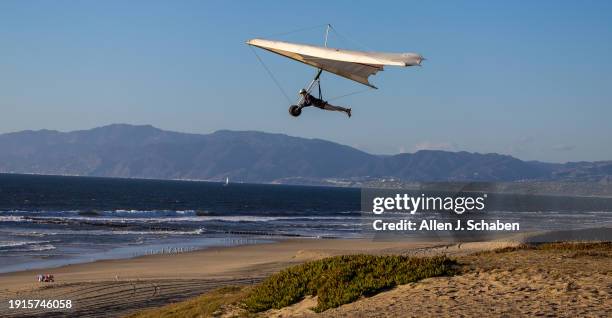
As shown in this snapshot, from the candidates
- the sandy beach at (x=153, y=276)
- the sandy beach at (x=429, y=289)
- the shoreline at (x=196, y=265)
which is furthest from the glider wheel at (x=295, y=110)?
the shoreline at (x=196, y=265)

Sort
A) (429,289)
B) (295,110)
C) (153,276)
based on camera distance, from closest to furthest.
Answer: (429,289) < (295,110) < (153,276)

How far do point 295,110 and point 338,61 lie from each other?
→ 4.34ft

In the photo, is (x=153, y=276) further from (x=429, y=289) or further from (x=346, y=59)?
(x=429, y=289)

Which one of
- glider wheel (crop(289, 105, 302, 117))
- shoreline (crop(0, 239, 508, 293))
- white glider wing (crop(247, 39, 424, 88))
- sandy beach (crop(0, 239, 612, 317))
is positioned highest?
white glider wing (crop(247, 39, 424, 88))

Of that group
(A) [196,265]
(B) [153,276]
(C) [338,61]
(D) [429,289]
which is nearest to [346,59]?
(C) [338,61]

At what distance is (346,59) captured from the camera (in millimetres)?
15922

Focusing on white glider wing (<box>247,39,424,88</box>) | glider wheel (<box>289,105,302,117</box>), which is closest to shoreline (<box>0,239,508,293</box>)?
glider wheel (<box>289,105,302,117</box>)

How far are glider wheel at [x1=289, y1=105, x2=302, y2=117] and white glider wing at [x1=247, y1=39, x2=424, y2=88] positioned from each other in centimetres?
103

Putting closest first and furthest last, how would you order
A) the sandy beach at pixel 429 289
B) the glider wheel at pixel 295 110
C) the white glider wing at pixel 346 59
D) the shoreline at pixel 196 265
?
the sandy beach at pixel 429 289, the white glider wing at pixel 346 59, the glider wheel at pixel 295 110, the shoreline at pixel 196 265

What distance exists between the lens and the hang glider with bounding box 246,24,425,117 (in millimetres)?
15695

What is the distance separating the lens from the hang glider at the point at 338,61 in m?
15.7

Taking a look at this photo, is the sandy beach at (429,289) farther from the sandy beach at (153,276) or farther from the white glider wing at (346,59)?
the white glider wing at (346,59)

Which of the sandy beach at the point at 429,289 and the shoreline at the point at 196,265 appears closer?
the sandy beach at the point at 429,289

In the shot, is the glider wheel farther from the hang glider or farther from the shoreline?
the shoreline
